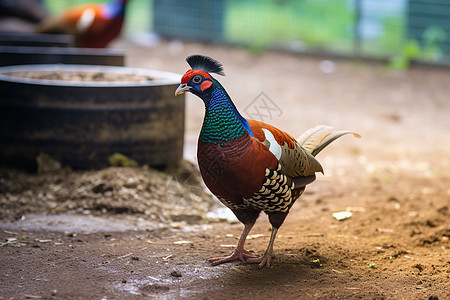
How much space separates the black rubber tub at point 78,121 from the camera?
488cm

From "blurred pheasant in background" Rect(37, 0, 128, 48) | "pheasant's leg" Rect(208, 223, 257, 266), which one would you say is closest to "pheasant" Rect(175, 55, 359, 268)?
Result: "pheasant's leg" Rect(208, 223, 257, 266)

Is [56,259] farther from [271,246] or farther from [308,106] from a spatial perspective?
[308,106]

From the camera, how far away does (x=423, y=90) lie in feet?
32.0

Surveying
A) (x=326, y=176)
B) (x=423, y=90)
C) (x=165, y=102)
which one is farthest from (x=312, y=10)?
(x=165, y=102)

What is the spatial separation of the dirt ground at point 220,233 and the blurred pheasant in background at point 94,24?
2259mm

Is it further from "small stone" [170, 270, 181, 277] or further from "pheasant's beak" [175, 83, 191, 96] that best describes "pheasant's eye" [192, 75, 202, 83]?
"small stone" [170, 270, 181, 277]

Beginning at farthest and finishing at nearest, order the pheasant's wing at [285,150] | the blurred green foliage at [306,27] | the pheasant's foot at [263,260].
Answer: the blurred green foliage at [306,27]
the pheasant's foot at [263,260]
the pheasant's wing at [285,150]

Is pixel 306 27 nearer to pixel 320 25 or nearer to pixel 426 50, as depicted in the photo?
pixel 320 25

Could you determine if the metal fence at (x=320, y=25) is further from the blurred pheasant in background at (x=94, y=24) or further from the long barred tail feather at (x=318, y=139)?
the long barred tail feather at (x=318, y=139)

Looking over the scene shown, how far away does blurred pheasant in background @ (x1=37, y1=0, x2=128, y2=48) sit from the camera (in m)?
8.95

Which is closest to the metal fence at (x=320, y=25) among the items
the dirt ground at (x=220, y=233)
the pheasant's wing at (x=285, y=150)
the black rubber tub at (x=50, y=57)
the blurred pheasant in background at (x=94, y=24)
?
the dirt ground at (x=220, y=233)

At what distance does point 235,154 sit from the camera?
323 centimetres

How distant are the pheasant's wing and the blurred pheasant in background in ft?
19.7

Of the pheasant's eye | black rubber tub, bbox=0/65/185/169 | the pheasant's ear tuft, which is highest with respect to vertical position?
the pheasant's ear tuft
